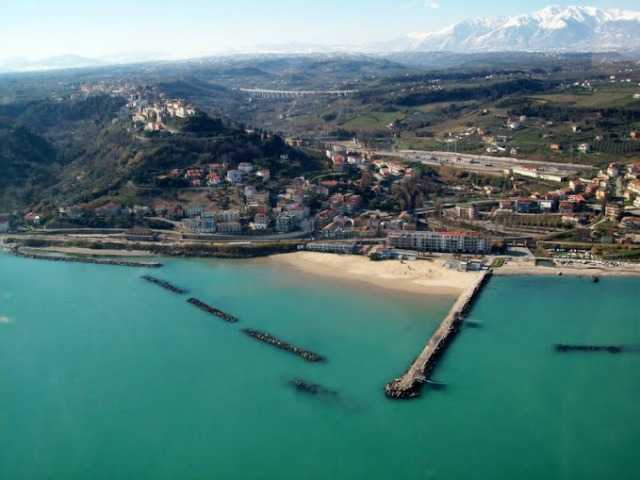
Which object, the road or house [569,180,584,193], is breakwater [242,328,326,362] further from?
the road

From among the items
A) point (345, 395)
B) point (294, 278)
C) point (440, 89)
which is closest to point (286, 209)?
point (294, 278)

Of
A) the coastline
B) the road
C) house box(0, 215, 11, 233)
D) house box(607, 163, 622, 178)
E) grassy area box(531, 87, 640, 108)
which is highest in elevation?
grassy area box(531, 87, 640, 108)

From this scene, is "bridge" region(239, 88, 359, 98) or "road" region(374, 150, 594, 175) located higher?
"bridge" region(239, 88, 359, 98)

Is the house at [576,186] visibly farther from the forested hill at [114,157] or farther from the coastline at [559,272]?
the forested hill at [114,157]

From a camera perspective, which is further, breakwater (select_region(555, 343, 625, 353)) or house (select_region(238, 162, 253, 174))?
house (select_region(238, 162, 253, 174))

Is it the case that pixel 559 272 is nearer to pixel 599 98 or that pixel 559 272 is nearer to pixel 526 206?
pixel 526 206

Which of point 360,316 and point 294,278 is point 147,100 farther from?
point 360,316

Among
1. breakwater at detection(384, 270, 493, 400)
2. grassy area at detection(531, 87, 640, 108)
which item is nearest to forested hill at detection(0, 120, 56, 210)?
breakwater at detection(384, 270, 493, 400)

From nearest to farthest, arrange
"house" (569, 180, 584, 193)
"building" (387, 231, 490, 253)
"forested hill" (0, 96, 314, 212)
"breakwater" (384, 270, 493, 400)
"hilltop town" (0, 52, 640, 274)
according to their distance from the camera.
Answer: "breakwater" (384, 270, 493, 400), "building" (387, 231, 490, 253), "hilltop town" (0, 52, 640, 274), "house" (569, 180, 584, 193), "forested hill" (0, 96, 314, 212)
